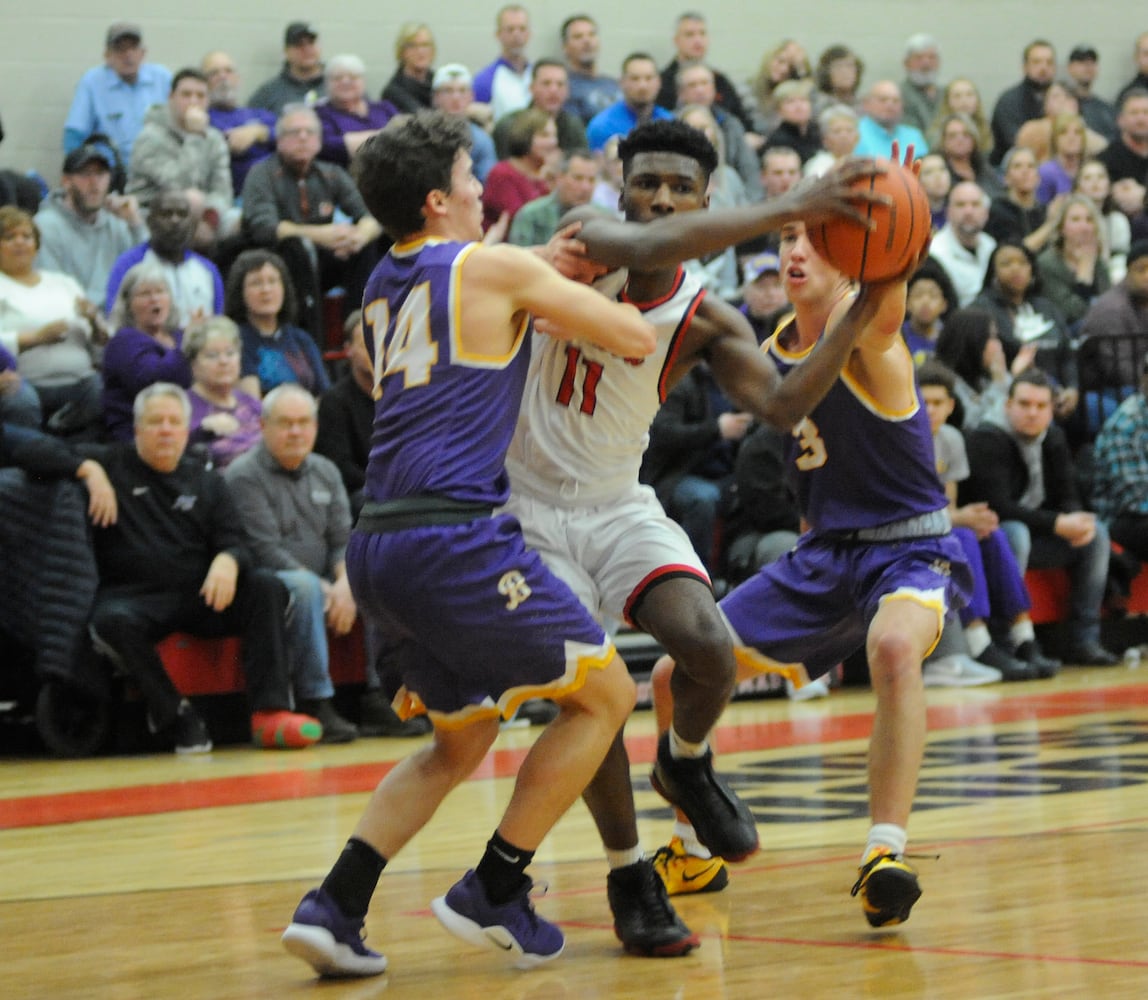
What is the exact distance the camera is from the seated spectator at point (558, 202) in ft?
35.0

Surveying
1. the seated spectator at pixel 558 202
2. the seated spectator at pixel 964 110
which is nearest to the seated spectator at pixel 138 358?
the seated spectator at pixel 558 202

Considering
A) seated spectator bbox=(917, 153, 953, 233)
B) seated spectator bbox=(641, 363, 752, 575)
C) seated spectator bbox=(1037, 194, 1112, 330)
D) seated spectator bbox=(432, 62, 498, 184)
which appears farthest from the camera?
seated spectator bbox=(917, 153, 953, 233)

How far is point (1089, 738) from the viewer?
24.5 ft

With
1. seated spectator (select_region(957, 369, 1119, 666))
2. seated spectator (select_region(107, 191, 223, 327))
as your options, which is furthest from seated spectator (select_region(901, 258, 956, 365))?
seated spectator (select_region(107, 191, 223, 327))

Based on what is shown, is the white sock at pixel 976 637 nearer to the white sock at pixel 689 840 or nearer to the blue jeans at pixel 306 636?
the blue jeans at pixel 306 636

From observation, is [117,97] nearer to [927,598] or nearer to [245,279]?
[245,279]

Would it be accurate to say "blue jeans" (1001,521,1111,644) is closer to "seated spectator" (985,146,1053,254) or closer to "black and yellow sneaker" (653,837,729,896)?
"seated spectator" (985,146,1053,254)

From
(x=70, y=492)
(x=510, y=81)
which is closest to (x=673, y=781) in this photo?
(x=70, y=492)

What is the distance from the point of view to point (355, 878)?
387 centimetres

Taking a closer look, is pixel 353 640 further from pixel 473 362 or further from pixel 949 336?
pixel 473 362

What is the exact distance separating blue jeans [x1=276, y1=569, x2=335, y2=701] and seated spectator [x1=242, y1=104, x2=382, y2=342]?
2.58 meters

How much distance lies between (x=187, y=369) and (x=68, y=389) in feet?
1.96

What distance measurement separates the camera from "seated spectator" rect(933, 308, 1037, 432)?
1092 centimetres

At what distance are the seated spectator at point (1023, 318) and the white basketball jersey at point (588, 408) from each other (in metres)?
7.55
